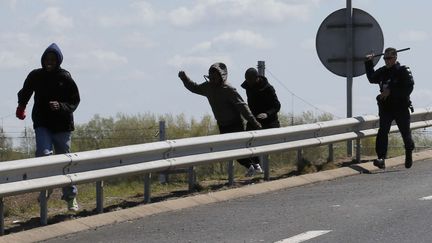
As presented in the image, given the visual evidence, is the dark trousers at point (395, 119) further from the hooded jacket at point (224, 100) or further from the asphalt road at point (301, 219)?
the asphalt road at point (301, 219)

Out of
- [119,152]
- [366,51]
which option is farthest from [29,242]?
[366,51]

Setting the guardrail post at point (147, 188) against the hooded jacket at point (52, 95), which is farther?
the guardrail post at point (147, 188)

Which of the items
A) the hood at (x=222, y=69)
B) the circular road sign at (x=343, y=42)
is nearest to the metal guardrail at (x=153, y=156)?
the hood at (x=222, y=69)

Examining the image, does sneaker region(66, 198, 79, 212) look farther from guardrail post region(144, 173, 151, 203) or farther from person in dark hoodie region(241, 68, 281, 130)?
person in dark hoodie region(241, 68, 281, 130)

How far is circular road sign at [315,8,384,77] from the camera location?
759 inches

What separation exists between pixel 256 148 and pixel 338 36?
4.48 metres

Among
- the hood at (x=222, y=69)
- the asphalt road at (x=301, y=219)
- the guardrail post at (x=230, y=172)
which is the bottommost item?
the asphalt road at (x=301, y=219)

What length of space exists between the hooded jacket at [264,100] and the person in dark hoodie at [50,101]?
4700mm

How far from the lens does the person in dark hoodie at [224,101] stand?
53.9 ft

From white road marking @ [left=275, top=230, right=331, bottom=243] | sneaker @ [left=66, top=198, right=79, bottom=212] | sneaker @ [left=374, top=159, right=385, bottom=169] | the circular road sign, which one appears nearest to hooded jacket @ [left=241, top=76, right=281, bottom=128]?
sneaker @ [left=374, top=159, right=385, bottom=169]

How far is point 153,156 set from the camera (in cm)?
1333

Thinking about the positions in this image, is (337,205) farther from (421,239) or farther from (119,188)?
(119,188)

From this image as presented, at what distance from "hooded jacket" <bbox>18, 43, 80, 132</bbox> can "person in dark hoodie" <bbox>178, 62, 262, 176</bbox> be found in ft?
11.1

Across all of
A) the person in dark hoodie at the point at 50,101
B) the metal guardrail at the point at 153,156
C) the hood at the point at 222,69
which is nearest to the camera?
the metal guardrail at the point at 153,156
